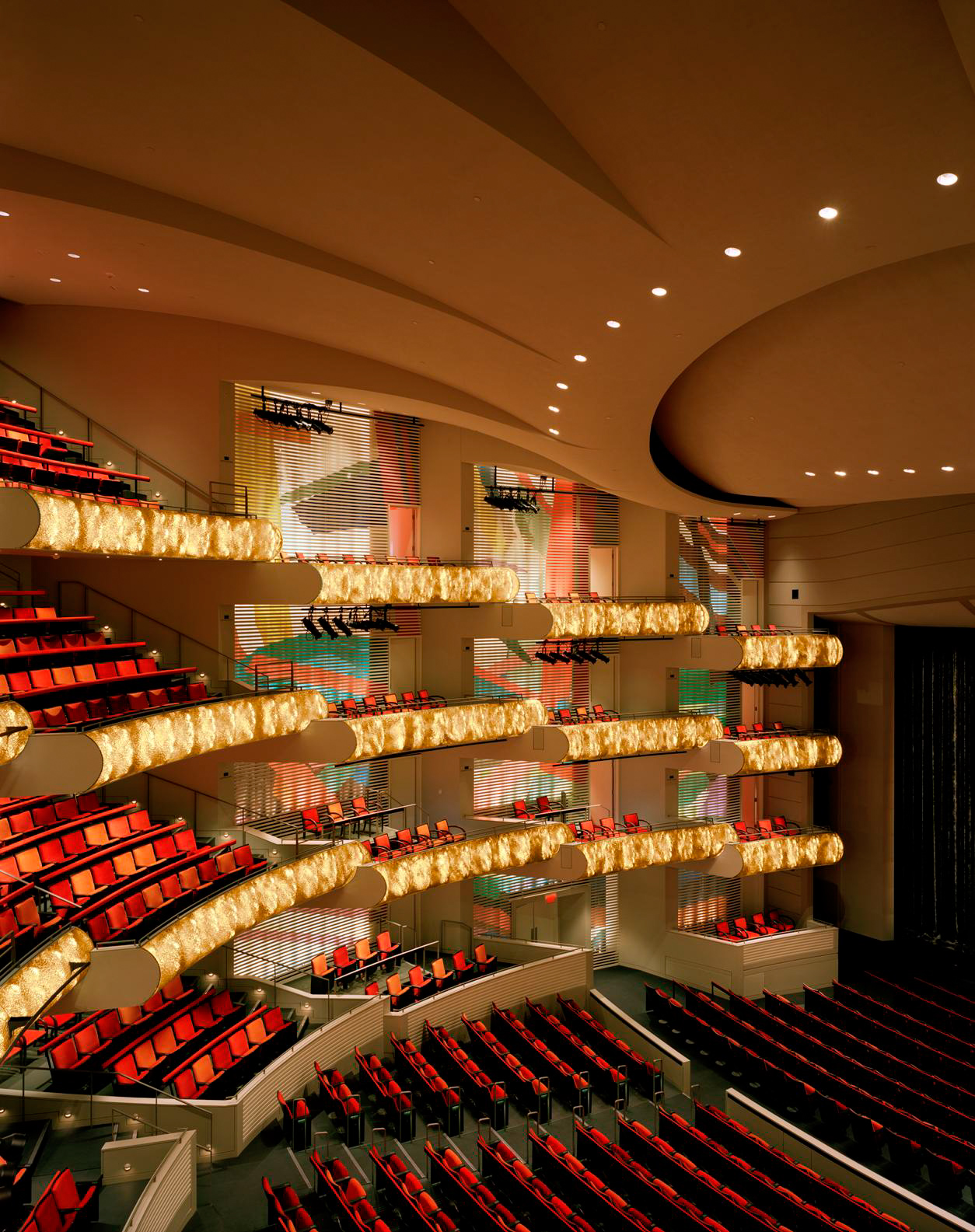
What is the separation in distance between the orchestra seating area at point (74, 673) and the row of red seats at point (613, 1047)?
8.01 m

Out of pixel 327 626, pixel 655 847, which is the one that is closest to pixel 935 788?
pixel 655 847

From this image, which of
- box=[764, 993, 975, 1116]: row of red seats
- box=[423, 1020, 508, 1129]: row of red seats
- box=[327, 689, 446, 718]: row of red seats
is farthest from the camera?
box=[327, 689, 446, 718]: row of red seats

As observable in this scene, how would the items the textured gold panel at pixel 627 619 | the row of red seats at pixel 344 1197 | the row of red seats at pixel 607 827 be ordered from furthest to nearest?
the row of red seats at pixel 607 827, the textured gold panel at pixel 627 619, the row of red seats at pixel 344 1197

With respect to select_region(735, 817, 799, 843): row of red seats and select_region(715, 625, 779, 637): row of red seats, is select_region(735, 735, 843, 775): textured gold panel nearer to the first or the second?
select_region(735, 817, 799, 843): row of red seats

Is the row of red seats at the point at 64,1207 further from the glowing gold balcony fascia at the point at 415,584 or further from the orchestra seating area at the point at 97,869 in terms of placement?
the glowing gold balcony fascia at the point at 415,584

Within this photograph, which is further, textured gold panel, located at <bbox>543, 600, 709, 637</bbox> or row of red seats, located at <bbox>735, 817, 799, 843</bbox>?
row of red seats, located at <bbox>735, 817, 799, 843</bbox>

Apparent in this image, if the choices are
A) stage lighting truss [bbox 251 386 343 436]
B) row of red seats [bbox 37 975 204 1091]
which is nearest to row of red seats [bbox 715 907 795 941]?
row of red seats [bbox 37 975 204 1091]

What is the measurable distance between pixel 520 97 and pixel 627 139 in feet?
2.35

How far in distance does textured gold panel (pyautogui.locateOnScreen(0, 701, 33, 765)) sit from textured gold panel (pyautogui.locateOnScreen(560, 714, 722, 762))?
987 cm

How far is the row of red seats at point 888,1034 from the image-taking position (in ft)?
47.6

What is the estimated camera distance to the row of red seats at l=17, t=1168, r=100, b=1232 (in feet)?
23.9

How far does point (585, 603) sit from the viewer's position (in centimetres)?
1702

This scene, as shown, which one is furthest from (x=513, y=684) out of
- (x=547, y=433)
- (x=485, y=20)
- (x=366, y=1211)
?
(x=485, y=20)

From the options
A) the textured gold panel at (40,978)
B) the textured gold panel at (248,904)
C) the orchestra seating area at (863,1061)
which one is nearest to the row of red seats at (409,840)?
the textured gold panel at (248,904)
